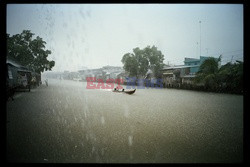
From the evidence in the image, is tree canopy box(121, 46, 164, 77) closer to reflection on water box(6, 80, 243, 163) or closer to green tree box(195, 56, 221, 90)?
green tree box(195, 56, 221, 90)

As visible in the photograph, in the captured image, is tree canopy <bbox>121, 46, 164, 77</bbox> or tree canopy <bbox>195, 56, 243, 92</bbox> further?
tree canopy <bbox>121, 46, 164, 77</bbox>

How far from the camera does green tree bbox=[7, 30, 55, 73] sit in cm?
2146

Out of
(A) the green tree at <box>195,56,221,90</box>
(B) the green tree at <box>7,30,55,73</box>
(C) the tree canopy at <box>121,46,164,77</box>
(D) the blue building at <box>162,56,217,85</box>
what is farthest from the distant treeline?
(B) the green tree at <box>7,30,55,73</box>

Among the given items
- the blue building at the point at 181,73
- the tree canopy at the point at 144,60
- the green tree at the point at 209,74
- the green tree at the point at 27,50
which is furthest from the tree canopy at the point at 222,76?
the green tree at the point at 27,50

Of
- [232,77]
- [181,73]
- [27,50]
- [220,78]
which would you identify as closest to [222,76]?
[220,78]

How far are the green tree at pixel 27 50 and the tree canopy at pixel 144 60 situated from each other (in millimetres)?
20294

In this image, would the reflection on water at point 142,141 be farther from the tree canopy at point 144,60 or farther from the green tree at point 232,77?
the tree canopy at point 144,60

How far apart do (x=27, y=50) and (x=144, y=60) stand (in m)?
26.2

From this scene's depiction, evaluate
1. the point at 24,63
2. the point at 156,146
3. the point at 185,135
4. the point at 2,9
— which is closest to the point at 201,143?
the point at 185,135

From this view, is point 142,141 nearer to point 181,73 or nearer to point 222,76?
point 222,76

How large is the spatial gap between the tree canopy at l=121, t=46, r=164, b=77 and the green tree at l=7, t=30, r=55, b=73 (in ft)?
66.6

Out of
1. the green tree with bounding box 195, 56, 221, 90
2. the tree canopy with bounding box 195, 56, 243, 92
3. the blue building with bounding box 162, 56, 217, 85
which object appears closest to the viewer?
the tree canopy with bounding box 195, 56, 243, 92

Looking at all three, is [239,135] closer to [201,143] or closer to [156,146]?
[201,143]

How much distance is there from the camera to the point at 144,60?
34.7 m
